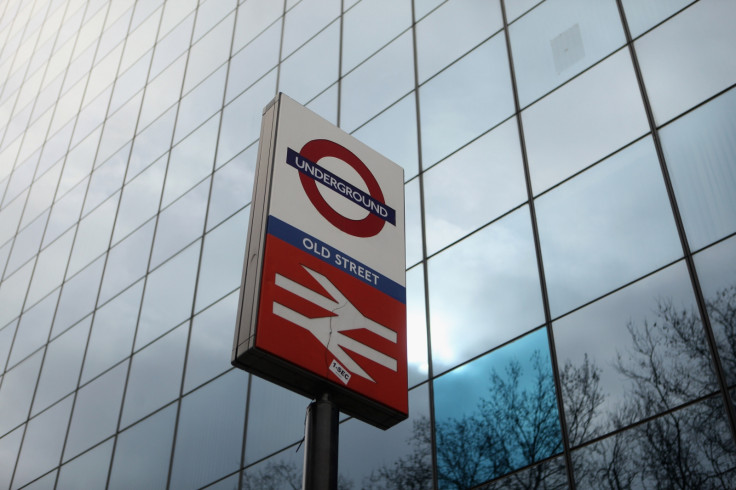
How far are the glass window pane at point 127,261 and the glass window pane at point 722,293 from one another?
15987mm

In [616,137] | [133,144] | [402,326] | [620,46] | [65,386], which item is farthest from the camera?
[133,144]

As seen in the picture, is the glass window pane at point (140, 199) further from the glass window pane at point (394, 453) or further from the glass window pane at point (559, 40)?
the glass window pane at point (394, 453)

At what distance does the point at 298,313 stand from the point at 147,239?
18.5m

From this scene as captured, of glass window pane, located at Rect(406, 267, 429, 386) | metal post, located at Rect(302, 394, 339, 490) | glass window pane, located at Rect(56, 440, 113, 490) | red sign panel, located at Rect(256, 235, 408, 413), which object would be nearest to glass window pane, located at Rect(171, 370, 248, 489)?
glass window pane, located at Rect(56, 440, 113, 490)

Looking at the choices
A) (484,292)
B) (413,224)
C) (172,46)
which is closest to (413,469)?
(484,292)

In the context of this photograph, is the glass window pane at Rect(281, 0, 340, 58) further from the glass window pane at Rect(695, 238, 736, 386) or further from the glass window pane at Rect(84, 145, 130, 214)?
the glass window pane at Rect(695, 238, 736, 386)

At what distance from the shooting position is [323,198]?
826cm

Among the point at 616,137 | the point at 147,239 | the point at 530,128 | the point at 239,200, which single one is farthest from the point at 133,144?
the point at 616,137

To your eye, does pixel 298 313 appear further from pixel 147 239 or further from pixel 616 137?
pixel 147 239

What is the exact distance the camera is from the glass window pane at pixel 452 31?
60.6 ft

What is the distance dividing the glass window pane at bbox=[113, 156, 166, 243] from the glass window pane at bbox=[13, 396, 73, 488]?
206 inches

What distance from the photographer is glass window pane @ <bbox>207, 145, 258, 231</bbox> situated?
2236 centimetres

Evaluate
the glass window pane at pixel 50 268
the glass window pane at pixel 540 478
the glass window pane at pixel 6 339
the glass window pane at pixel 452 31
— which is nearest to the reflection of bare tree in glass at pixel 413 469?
the glass window pane at pixel 540 478

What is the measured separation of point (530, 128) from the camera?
15969mm
